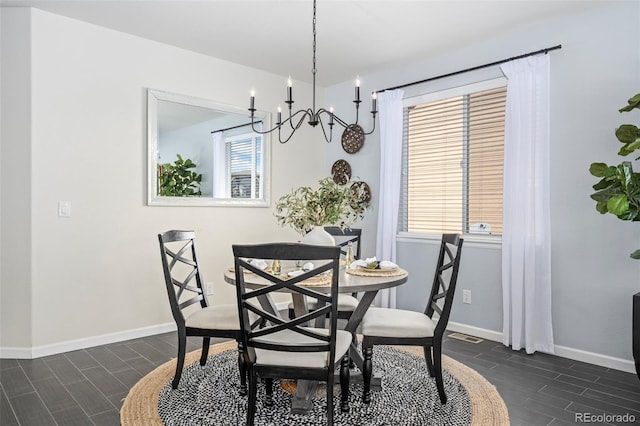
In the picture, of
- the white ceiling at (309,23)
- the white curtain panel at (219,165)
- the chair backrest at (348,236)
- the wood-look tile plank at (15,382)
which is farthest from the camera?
the white curtain panel at (219,165)

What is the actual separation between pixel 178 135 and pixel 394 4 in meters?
2.24

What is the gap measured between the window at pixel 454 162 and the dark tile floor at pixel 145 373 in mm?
1208

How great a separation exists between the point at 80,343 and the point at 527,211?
12.4ft

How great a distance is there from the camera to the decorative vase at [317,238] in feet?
8.69

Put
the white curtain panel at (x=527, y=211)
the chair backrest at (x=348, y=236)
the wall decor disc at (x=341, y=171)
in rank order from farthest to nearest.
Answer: the wall decor disc at (x=341, y=171)
the chair backrest at (x=348, y=236)
the white curtain panel at (x=527, y=211)

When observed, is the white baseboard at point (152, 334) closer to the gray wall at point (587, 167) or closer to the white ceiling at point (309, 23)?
the gray wall at point (587, 167)

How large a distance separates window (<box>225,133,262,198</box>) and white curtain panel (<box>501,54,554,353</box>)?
2504mm

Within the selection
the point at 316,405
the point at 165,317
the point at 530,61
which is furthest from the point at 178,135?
the point at 530,61

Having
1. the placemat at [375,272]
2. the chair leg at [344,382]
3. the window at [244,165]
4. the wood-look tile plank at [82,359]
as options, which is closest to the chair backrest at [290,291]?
the chair leg at [344,382]

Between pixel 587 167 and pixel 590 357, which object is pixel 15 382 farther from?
pixel 587 167

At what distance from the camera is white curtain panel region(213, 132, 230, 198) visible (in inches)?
171

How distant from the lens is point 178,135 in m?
4.06

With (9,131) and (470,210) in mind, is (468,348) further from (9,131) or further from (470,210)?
(9,131)

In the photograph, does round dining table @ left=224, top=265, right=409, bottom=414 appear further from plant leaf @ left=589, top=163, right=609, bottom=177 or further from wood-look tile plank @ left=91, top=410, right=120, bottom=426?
plant leaf @ left=589, top=163, right=609, bottom=177
